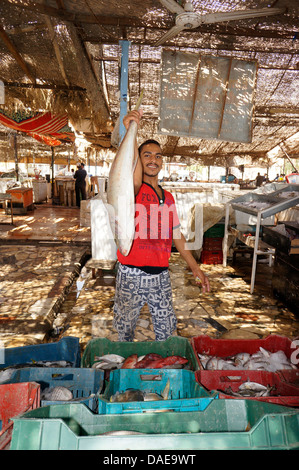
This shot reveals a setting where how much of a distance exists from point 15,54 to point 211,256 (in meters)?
6.26

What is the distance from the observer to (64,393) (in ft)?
6.08

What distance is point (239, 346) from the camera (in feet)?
8.96

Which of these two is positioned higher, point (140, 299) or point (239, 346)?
point (140, 299)

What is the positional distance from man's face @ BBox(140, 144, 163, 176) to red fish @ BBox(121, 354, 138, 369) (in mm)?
1552

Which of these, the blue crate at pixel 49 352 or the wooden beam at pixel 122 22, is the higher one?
the wooden beam at pixel 122 22

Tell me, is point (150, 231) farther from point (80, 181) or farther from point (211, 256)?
point (80, 181)

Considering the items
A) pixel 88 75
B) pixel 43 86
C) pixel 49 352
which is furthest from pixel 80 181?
pixel 49 352

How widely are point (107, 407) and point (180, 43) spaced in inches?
237

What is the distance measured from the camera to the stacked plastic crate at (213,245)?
802cm

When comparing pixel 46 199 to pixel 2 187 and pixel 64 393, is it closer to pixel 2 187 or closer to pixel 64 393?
pixel 2 187

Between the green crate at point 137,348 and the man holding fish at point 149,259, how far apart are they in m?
0.35

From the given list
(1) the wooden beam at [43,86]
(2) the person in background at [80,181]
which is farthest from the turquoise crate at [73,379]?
(2) the person in background at [80,181]

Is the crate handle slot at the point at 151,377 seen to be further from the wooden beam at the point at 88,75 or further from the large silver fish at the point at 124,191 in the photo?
the wooden beam at the point at 88,75
